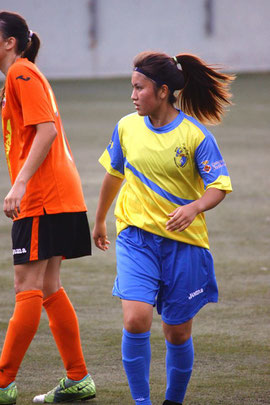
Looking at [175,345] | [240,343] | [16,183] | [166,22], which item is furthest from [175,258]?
[166,22]

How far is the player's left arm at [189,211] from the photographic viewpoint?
12.9 ft

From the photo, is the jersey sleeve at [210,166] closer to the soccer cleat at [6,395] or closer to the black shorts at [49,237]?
the black shorts at [49,237]

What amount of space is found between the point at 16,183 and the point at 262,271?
3704mm

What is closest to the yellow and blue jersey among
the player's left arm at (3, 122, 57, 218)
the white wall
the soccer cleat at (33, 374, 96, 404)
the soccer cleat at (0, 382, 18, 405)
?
the player's left arm at (3, 122, 57, 218)

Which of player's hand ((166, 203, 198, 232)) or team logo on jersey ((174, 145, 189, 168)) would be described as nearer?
player's hand ((166, 203, 198, 232))

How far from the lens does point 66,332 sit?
457cm

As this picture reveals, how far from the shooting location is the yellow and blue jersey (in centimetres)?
411

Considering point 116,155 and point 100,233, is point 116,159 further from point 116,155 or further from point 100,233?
point 100,233

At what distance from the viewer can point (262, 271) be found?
7.46 metres

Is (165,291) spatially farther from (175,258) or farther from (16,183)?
(16,183)

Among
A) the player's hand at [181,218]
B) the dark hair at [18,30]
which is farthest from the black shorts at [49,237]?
the dark hair at [18,30]

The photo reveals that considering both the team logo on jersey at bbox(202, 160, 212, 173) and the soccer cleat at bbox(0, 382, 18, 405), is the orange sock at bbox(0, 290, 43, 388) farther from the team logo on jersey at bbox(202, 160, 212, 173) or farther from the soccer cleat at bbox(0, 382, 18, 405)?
the team logo on jersey at bbox(202, 160, 212, 173)

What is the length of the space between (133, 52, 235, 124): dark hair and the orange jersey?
495mm

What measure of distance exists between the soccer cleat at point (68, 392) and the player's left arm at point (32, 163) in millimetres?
927
